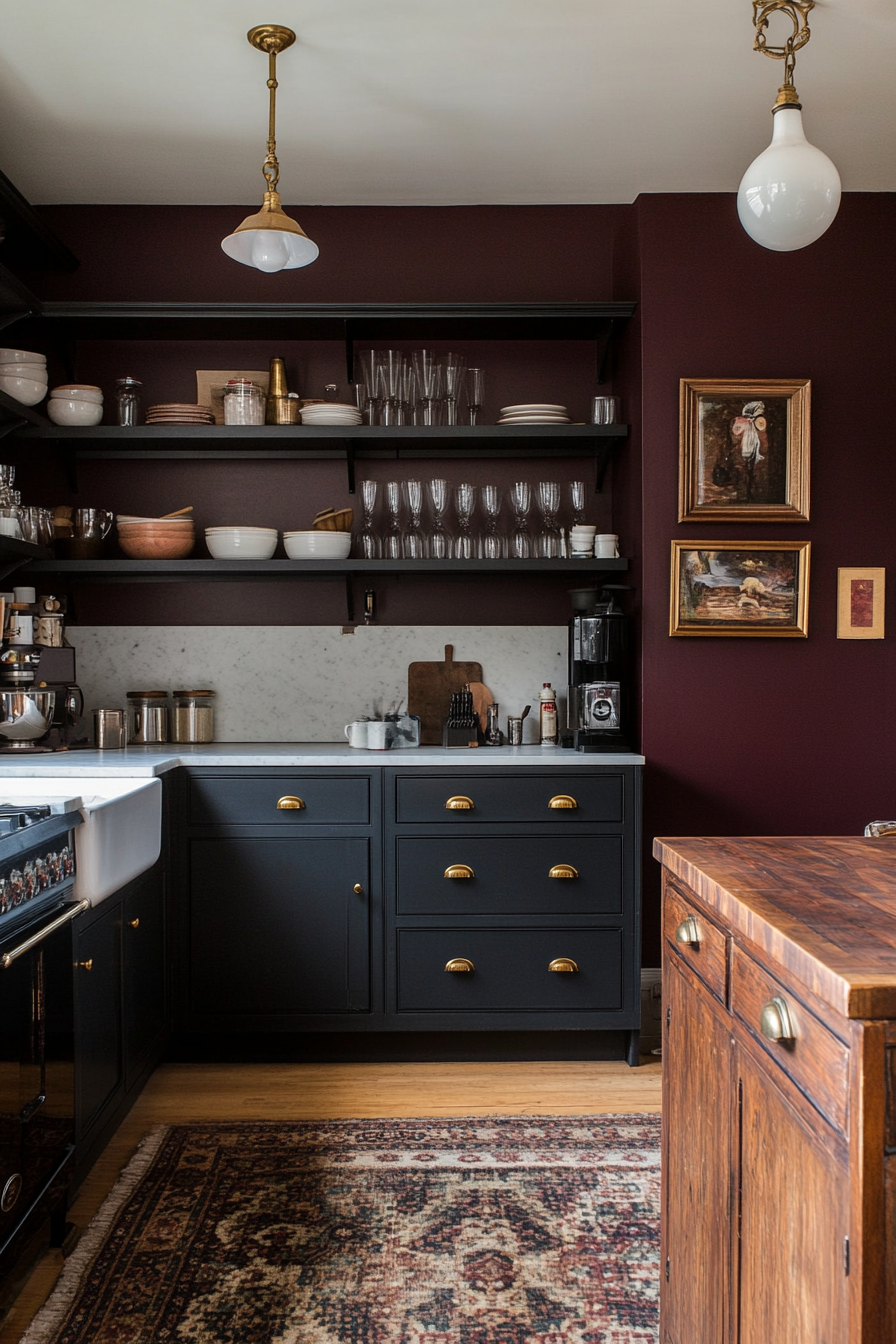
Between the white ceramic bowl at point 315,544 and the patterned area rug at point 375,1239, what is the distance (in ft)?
6.04

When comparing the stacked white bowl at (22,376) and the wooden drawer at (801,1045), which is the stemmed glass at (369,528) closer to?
the stacked white bowl at (22,376)

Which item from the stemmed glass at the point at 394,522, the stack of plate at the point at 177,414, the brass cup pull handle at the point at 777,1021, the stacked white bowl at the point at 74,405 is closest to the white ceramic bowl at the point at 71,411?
the stacked white bowl at the point at 74,405

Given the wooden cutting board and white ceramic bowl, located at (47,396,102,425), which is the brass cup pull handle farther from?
white ceramic bowl, located at (47,396,102,425)

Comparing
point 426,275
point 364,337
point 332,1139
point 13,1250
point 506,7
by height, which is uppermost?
point 506,7

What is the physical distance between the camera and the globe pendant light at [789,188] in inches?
73.1

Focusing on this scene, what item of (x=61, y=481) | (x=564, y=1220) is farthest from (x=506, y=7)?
(x=564, y=1220)

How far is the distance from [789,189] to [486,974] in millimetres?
2331

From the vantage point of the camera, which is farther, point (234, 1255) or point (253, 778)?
point (253, 778)

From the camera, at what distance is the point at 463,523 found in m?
3.48

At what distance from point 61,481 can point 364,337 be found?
1.28m

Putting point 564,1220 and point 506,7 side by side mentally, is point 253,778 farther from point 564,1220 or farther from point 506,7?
point 506,7

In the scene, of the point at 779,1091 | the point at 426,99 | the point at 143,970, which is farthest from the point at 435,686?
the point at 779,1091

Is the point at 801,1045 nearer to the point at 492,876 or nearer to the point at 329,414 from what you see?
the point at 492,876

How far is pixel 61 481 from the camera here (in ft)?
12.1
